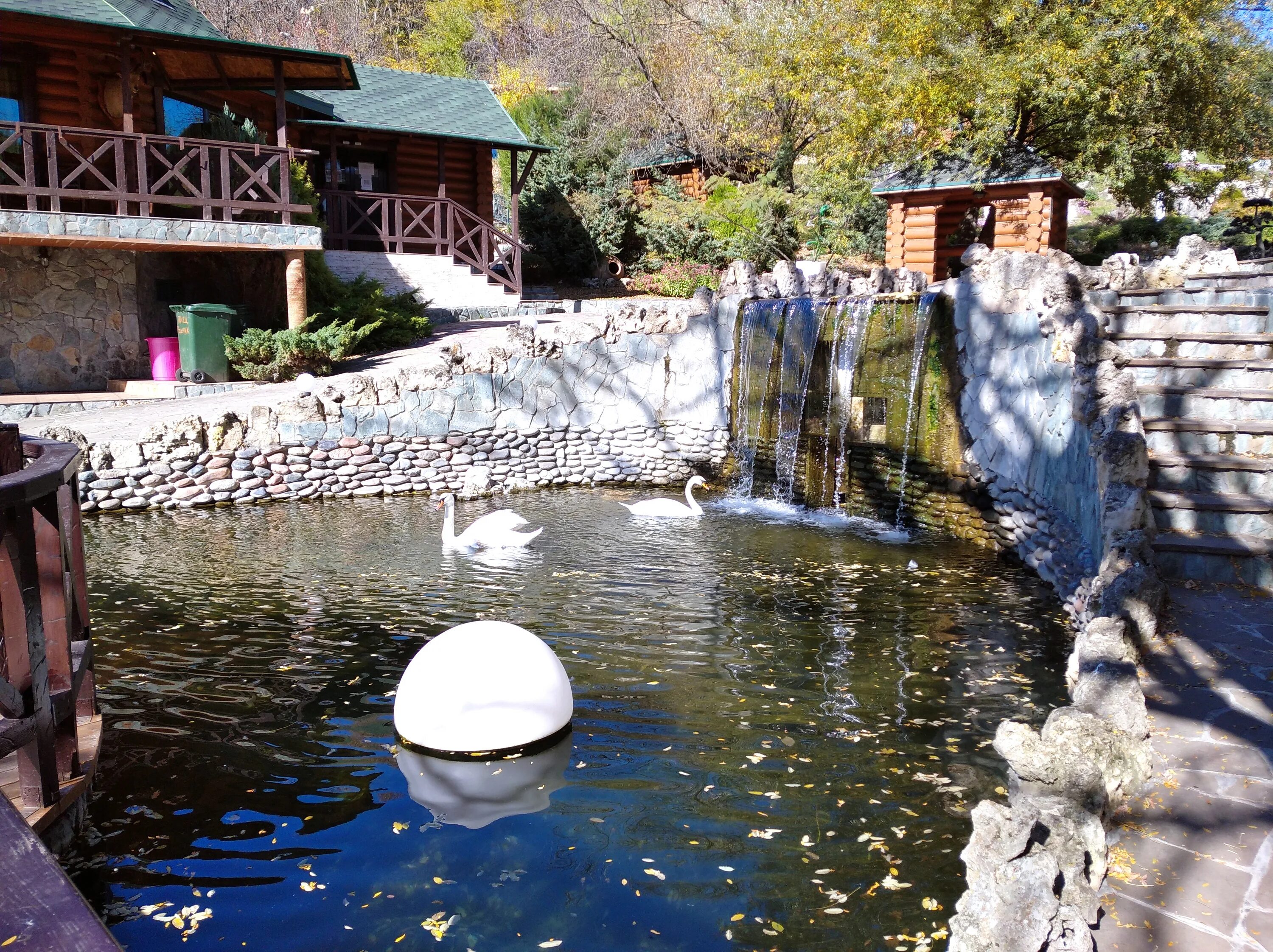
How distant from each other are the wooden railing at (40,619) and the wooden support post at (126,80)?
480 inches

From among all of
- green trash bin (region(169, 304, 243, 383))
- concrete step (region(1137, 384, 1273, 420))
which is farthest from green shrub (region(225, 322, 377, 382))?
concrete step (region(1137, 384, 1273, 420))

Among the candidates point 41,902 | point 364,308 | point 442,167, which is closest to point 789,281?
point 364,308

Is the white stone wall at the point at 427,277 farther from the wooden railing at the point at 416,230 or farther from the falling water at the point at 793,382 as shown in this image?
the falling water at the point at 793,382

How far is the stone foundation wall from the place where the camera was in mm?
14547

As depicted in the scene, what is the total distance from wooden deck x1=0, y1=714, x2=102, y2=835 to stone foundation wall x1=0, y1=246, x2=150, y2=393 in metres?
12.3

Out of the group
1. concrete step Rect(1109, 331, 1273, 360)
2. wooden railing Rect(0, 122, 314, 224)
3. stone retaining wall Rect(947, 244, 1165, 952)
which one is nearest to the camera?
stone retaining wall Rect(947, 244, 1165, 952)

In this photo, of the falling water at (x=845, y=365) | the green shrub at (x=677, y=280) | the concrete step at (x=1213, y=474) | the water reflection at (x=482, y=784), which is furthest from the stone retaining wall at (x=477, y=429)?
the green shrub at (x=677, y=280)

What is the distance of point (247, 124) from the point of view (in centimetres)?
1650

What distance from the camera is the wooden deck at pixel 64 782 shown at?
3.59m

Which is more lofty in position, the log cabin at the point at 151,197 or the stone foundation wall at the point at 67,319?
the log cabin at the point at 151,197

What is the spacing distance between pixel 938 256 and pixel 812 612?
47.0ft

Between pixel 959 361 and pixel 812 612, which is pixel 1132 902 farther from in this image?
pixel 959 361

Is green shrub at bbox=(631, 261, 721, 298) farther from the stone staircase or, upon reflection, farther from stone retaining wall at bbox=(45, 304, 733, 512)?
the stone staircase

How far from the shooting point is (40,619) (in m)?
3.45
